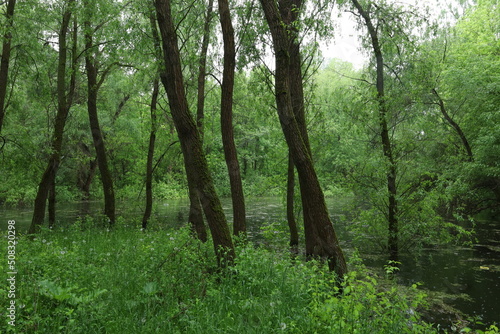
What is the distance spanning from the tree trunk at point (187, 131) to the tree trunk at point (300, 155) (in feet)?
5.70

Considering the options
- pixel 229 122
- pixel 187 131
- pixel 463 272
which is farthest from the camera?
pixel 463 272

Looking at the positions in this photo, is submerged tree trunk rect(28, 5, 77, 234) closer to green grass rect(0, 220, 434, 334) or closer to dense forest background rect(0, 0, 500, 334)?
dense forest background rect(0, 0, 500, 334)

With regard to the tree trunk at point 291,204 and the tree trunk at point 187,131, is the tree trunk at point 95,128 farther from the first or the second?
the tree trunk at point 187,131

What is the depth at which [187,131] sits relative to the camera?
546 cm

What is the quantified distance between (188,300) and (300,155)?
10.8 ft

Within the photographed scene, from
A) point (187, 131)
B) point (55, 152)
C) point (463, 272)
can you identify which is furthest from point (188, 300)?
point (463, 272)

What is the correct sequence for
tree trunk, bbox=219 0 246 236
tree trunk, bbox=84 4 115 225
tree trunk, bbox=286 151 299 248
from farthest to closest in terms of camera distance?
tree trunk, bbox=84 4 115 225
tree trunk, bbox=286 151 299 248
tree trunk, bbox=219 0 246 236

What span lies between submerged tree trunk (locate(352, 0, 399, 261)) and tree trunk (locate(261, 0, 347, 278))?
568 centimetres

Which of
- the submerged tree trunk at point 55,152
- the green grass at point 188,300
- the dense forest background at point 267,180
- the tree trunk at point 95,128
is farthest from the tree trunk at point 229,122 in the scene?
the tree trunk at point 95,128

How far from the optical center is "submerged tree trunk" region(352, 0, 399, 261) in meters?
11.1

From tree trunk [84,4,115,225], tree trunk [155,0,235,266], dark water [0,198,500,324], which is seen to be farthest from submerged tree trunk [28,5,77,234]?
tree trunk [155,0,235,266]

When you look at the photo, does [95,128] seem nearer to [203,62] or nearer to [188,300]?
[203,62]

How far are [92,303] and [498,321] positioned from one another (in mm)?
7712

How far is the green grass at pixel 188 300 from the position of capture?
3.51 m
